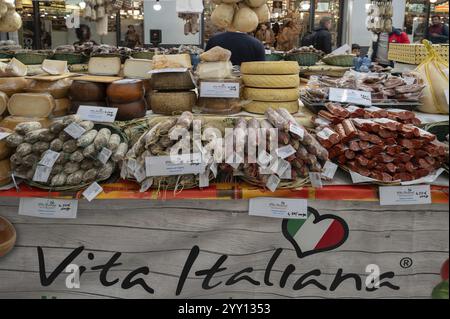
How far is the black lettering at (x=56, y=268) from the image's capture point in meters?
1.89

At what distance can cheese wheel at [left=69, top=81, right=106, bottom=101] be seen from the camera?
210cm

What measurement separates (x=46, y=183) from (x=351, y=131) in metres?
1.30

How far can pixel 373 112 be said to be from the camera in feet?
6.82

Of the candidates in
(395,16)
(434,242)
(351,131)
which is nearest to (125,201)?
(351,131)

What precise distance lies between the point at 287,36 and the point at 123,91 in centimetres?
689

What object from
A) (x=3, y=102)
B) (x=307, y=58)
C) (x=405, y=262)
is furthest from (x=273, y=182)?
(x=307, y=58)

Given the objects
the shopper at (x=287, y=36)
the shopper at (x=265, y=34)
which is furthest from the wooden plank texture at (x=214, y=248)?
the shopper at (x=287, y=36)

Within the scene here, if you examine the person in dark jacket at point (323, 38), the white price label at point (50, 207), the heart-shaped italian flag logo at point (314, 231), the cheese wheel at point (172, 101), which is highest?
the person in dark jacket at point (323, 38)

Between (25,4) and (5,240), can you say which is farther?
(25,4)

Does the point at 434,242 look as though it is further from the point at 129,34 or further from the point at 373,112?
the point at 129,34

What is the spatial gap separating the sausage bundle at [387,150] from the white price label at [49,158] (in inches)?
44.7

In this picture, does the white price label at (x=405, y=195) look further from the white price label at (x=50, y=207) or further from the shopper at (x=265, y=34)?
the shopper at (x=265, y=34)

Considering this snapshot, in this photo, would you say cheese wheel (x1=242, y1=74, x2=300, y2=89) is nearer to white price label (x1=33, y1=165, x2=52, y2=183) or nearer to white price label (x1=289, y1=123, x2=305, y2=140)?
white price label (x1=289, y1=123, x2=305, y2=140)
